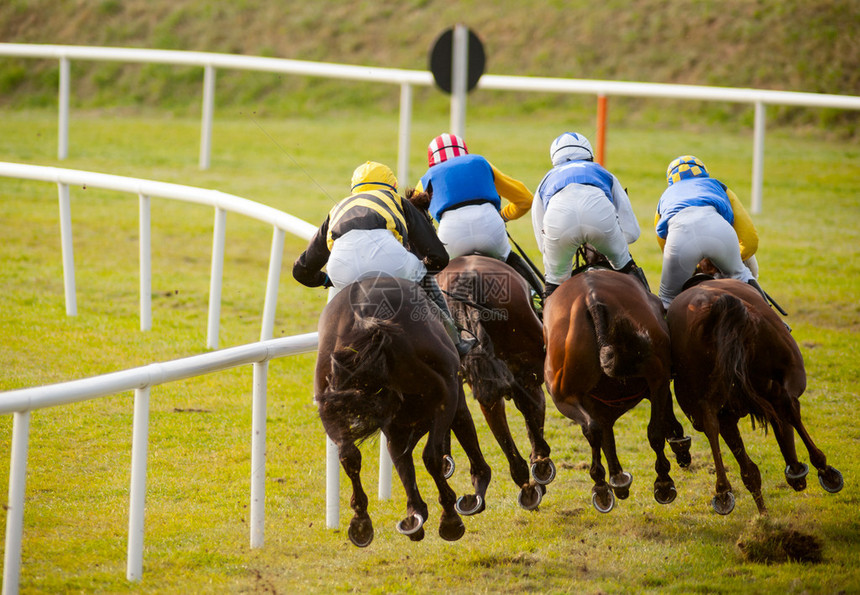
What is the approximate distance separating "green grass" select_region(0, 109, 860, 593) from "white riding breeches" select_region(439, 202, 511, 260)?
127 cm

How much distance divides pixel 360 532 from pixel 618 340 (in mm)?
1486

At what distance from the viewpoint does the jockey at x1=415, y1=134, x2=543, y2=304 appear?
584 cm

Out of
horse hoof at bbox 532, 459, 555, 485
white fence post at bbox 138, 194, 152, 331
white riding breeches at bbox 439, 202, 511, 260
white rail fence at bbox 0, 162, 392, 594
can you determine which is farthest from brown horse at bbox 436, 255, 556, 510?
white fence post at bbox 138, 194, 152, 331

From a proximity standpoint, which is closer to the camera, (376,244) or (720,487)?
(376,244)

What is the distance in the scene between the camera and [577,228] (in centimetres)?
553

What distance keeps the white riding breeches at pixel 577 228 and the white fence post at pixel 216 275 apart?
2498 millimetres

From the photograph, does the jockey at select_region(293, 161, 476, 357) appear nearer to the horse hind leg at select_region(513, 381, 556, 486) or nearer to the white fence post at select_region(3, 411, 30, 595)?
the horse hind leg at select_region(513, 381, 556, 486)

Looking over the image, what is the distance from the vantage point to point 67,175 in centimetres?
776

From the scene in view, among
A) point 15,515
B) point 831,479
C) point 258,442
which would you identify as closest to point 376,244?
point 258,442

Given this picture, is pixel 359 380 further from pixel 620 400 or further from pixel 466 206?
pixel 466 206

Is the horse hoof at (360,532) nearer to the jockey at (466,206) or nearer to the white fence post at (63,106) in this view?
the jockey at (466,206)

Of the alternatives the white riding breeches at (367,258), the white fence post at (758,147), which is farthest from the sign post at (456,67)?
the white fence post at (758,147)

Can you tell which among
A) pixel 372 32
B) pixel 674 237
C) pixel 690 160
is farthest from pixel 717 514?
pixel 372 32

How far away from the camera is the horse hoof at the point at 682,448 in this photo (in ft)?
17.6
